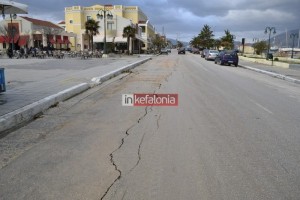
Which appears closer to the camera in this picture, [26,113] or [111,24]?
[26,113]

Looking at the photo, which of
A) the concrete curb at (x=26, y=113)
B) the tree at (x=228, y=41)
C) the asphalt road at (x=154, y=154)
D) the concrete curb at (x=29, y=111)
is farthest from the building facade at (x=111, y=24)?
the asphalt road at (x=154, y=154)

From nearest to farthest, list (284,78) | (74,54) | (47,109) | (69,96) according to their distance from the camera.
Answer: (47,109)
(69,96)
(284,78)
(74,54)

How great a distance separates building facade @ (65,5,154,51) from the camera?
2916 inches

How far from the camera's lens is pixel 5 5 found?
11.5 metres

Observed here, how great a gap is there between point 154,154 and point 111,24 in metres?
76.0

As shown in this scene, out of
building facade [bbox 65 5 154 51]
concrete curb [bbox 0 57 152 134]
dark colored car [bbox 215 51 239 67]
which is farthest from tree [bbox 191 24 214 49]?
concrete curb [bbox 0 57 152 134]

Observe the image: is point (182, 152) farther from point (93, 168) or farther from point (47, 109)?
point (47, 109)

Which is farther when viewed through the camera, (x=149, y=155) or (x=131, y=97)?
(x=131, y=97)

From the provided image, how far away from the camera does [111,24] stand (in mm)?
79375

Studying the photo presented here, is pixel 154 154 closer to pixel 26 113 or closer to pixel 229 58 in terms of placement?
pixel 26 113

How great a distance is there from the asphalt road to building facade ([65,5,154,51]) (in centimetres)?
6262

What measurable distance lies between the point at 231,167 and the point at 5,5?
944 centimetres

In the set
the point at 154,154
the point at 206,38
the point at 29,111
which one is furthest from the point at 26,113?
the point at 206,38

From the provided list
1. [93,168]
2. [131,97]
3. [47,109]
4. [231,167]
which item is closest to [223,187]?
[231,167]
